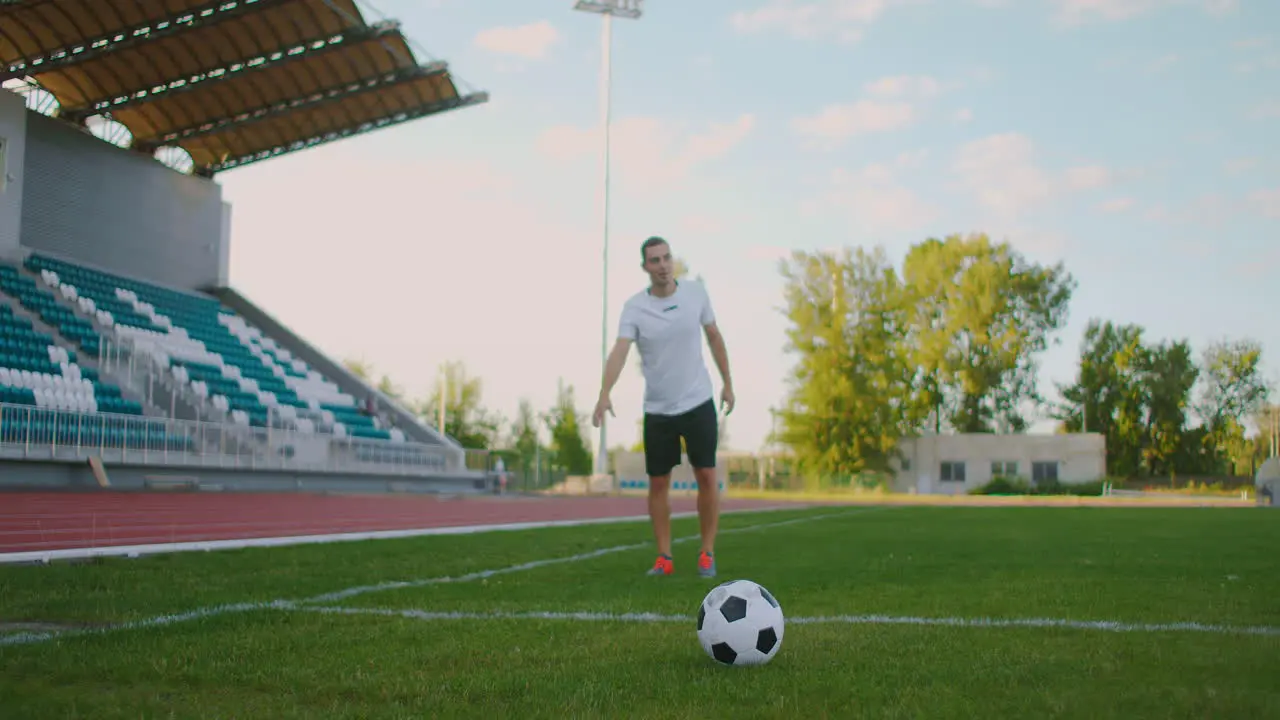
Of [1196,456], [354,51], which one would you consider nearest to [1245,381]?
[1196,456]

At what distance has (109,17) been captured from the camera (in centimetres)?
2255

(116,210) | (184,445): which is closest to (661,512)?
(184,445)

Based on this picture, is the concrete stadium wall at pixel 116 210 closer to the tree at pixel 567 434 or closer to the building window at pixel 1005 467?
the tree at pixel 567 434

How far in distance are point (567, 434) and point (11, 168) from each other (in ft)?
148

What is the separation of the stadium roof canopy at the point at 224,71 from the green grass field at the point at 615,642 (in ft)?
61.7

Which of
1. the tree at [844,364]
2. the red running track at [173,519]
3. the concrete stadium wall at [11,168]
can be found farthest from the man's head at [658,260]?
the tree at [844,364]

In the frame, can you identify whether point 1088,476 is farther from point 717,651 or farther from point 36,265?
point 717,651

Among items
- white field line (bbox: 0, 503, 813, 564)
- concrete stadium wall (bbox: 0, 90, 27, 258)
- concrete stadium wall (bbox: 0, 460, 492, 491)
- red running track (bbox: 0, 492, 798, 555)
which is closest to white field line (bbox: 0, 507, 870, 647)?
white field line (bbox: 0, 503, 813, 564)

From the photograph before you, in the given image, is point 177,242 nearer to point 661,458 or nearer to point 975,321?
point 661,458

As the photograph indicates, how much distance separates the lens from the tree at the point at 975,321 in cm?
5850

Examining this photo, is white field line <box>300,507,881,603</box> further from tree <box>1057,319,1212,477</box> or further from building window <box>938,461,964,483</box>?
tree <box>1057,319,1212,477</box>

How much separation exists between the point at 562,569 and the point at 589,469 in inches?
2335

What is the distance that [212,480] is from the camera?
21.5 metres

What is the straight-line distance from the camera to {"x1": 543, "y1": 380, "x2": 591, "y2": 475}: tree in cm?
6594
